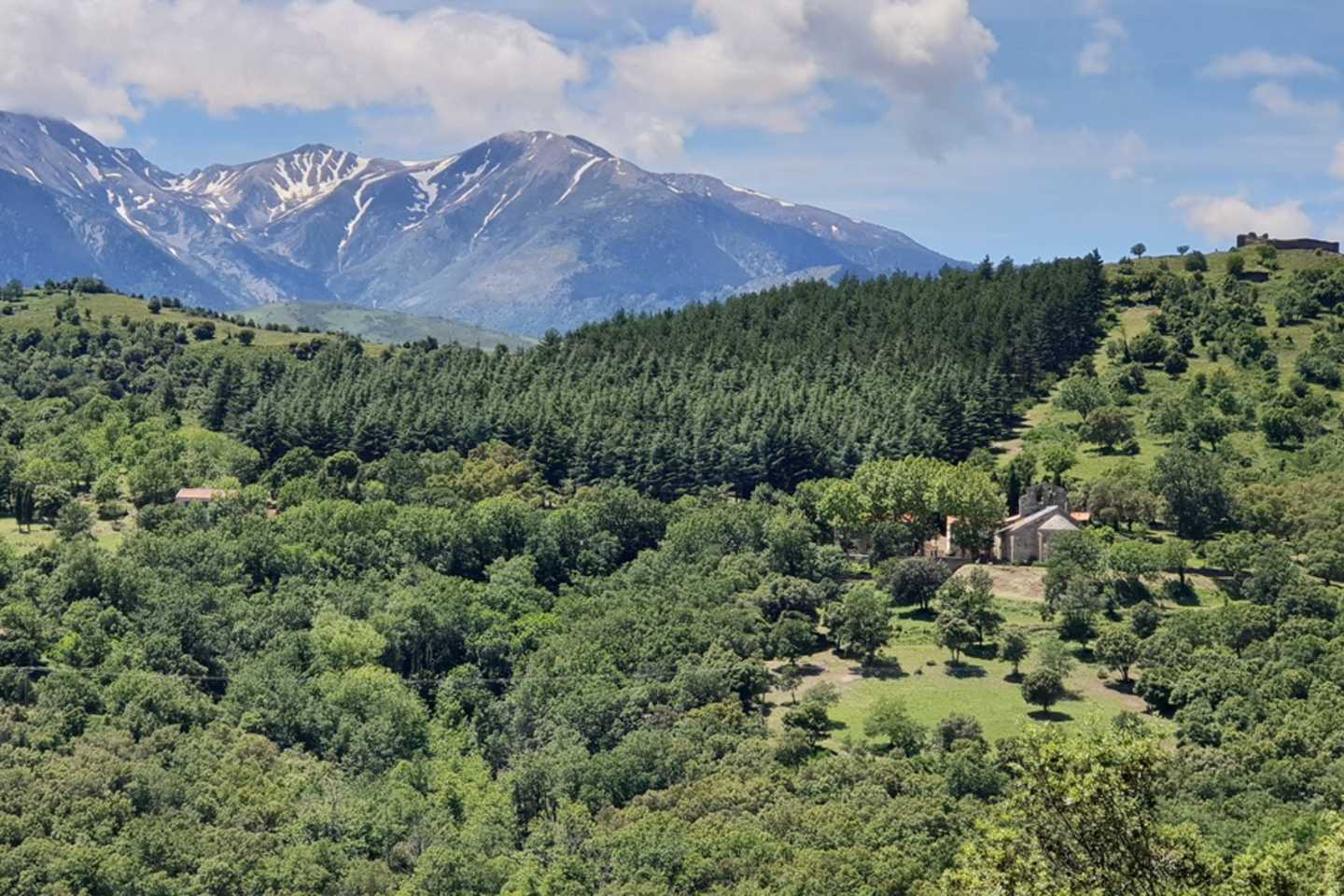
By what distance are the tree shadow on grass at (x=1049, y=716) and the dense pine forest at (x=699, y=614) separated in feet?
1.06

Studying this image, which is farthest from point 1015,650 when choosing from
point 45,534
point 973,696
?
point 45,534

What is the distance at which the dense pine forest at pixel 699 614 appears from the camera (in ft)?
205

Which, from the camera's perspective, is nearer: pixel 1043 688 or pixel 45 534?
pixel 1043 688

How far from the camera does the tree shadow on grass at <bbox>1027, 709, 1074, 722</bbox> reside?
7812 centimetres

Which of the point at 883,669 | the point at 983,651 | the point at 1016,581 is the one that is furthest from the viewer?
the point at 1016,581

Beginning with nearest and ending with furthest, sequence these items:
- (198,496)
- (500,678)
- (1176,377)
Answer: (500,678), (198,496), (1176,377)

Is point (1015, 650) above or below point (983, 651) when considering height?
above

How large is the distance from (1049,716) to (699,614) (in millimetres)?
24825

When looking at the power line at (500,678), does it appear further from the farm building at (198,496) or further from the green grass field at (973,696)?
the farm building at (198,496)

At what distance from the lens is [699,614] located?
93.3 m

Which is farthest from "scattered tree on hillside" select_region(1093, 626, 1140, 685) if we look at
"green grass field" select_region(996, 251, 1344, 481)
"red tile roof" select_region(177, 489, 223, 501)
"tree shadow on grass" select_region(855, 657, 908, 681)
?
"red tile roof" select_region(177, 489, 223, 501)

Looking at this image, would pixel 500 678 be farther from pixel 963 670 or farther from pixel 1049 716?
pixel 1049 716

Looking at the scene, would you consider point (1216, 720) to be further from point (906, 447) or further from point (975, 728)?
point (906, 447)

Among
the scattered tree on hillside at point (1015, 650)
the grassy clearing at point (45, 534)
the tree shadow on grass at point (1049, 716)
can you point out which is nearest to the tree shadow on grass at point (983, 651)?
the scattered tree on hillside at point (1015, 650)
